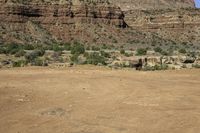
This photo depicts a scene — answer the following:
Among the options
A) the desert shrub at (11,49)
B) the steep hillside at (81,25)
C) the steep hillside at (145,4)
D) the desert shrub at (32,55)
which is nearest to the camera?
the desert shrub at (32,55)

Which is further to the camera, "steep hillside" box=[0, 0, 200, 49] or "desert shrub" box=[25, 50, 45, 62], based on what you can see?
"steep hillside" box=[0, 0, 200, 49]

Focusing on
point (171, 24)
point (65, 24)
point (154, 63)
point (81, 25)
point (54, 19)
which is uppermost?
point (54, 19)

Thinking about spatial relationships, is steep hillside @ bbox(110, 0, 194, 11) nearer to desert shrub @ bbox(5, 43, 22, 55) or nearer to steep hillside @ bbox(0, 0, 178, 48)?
steep hillside @ bbox(0, 0, 178, 48)

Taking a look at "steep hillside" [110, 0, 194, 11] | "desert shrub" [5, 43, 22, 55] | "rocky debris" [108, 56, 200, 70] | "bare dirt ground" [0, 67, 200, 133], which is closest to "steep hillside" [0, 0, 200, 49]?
"desert shrub" [5, 43, 22, 55]

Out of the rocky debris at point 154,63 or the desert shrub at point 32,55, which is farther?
the desert shrub at point 32,55

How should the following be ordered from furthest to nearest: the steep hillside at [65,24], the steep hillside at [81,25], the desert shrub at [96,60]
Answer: the steep hillside at [81,25] < the steep hillside at [65,24] < the desert shrub at [96,60]

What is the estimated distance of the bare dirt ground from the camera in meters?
12.1

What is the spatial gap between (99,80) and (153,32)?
7434 cm

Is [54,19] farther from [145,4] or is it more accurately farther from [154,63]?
[145,4]

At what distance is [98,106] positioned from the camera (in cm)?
1461

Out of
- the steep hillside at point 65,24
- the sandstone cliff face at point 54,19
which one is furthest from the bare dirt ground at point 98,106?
Answer: the sandstone cliff face at point 54,19

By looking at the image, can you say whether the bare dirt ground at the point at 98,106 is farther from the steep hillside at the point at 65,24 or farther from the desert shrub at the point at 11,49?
the steep hillside at the point at 65,24

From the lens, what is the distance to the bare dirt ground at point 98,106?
1215 centimetres

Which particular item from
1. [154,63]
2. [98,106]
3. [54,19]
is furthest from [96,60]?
[54,19]
